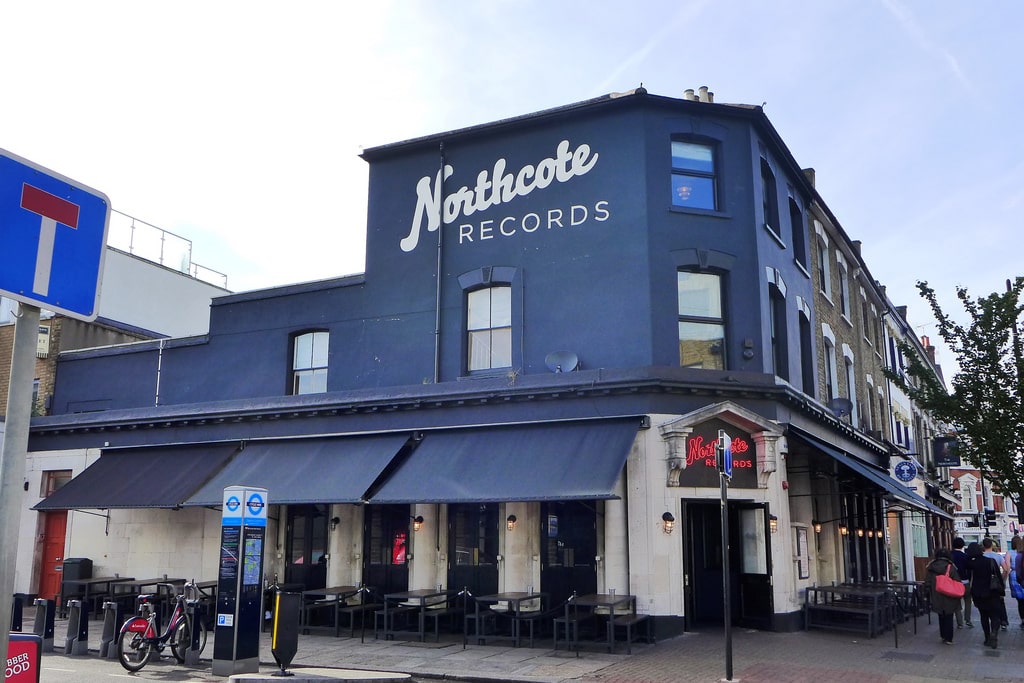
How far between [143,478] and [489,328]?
923cm

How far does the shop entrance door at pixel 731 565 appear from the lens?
695 inches

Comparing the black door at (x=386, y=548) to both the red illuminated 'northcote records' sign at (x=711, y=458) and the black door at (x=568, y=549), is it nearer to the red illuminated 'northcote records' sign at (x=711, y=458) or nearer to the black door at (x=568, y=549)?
the black door at (x=568, y=549)

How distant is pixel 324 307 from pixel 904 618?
633 inches

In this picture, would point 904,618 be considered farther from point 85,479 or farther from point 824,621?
point 85,479

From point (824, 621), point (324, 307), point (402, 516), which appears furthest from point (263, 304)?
point (824, 621)

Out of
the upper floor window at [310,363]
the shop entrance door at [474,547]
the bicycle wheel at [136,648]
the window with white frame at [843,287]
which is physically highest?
the window with white frame at [843,287]

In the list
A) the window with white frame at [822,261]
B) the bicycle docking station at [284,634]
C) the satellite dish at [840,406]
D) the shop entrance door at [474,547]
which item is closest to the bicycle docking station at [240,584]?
the bicycle docking station at [284,634]

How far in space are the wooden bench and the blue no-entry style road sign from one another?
1280 cm

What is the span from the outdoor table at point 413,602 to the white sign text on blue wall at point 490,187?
7931mm

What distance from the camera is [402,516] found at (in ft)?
62.7

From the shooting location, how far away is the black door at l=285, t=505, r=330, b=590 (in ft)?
64.5

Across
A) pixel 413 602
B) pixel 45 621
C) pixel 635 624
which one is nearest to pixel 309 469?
pixel 413 602

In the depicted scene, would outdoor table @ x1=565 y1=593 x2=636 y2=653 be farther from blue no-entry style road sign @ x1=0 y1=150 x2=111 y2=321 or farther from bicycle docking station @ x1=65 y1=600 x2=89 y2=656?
blue no-entry style road sign @ x1=0 y1=150 x2=111 y2=321

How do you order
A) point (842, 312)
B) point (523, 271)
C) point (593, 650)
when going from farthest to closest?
1. point (842, 312)
2. point (523, 271)
3. point (593, 650)
